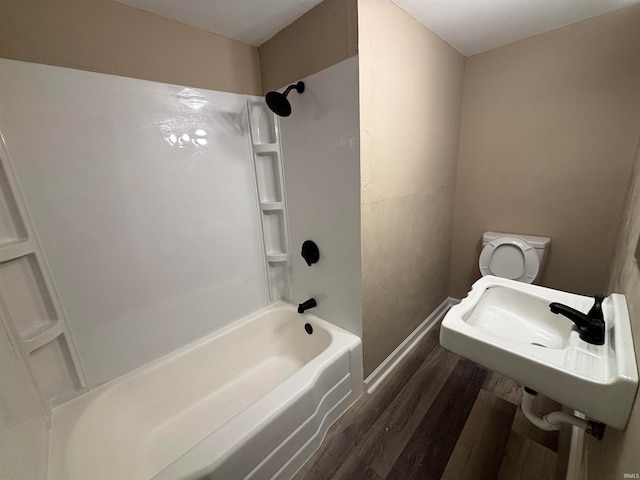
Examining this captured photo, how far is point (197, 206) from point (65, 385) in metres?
1.01

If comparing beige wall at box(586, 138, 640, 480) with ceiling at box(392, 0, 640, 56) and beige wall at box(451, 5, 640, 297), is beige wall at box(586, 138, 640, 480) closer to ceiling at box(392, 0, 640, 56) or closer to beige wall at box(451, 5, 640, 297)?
beige wall at box(451, 5, 640, 297)

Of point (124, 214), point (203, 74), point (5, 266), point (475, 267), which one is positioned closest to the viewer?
point (5, 266)

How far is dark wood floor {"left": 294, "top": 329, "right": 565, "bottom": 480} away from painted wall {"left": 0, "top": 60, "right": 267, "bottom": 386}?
39.2 inches

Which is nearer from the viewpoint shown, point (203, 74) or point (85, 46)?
point (85, 46)

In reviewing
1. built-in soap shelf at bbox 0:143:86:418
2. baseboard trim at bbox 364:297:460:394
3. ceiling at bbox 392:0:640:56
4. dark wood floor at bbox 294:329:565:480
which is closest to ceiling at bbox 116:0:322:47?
ceiling at bbox 392:0:640:56

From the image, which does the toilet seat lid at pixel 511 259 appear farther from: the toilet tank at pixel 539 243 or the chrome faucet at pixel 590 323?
the chrome faucet at pixel 590 323

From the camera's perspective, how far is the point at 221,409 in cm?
139

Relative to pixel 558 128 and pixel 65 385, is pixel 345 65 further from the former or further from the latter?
Result: pixel 65 385

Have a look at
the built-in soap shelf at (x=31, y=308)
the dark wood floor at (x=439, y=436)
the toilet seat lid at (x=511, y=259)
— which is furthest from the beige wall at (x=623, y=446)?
the built-in soap shelf at (x=31, y=308)

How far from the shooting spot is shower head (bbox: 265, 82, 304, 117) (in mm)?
1226

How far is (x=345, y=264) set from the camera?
1361 mm

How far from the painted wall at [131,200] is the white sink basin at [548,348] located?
133 centimetres

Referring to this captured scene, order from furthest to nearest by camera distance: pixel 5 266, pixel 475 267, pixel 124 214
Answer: pixel 475 267 < pixel 124 214 < pixel 5 266

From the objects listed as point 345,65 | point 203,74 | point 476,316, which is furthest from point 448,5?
point 476,316
